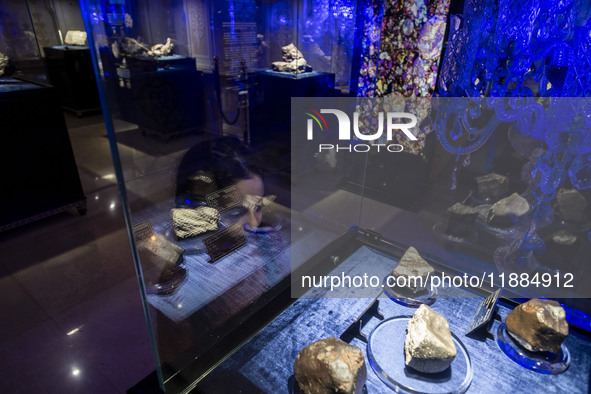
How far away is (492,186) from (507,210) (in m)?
0.11

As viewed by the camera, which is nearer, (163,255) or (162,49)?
(162,49)

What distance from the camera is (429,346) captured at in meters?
1.13

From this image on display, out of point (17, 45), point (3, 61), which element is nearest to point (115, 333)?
point (3, 61)

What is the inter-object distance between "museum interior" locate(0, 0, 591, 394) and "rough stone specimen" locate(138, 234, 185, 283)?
0.01 metres

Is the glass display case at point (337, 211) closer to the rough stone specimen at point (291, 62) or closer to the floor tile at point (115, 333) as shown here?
the rough stone specimen at point (291, 62)

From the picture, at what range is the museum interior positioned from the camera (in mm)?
1166

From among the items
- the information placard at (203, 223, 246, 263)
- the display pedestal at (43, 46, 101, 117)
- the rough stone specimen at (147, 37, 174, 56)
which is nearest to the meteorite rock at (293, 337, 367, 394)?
the information placard at (203, 223, 246, 263)

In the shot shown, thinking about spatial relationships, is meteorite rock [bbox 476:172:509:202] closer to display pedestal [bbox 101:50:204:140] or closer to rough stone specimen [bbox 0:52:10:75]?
display pedestal [bbox 101:50:204:140]

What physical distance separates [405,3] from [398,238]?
4.53 ft

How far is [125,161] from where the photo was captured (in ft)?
2.86

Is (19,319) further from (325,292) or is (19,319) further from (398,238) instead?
(398,238)

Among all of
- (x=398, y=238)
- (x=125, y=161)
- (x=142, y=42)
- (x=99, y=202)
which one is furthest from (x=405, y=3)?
(x=99, y=202)

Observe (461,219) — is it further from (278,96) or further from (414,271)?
(278,96)

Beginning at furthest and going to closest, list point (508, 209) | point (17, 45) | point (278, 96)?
point (17, 45) < point (278, 96) < point (508, 209)
